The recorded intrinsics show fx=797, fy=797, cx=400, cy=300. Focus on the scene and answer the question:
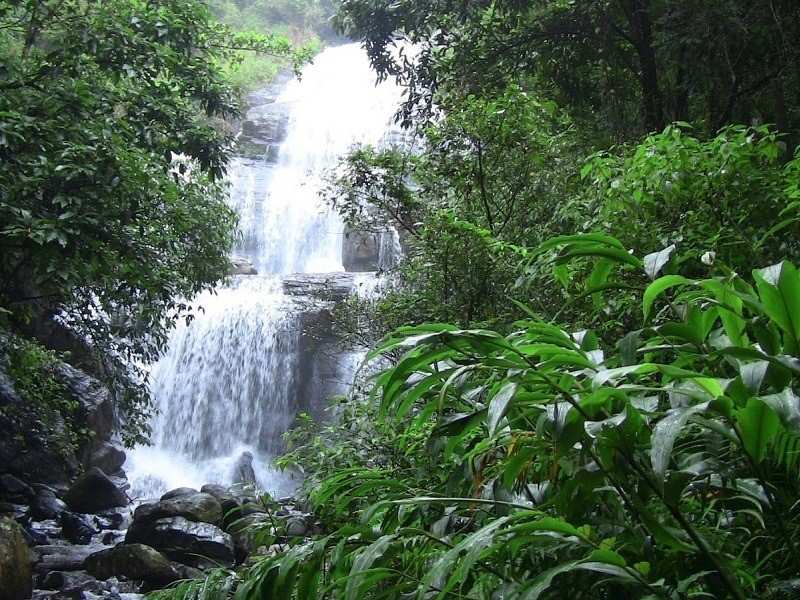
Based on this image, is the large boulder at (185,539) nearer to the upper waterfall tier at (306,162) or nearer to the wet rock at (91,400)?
the wet rock at (91,400)

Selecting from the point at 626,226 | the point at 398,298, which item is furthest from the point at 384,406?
the point at 398,298

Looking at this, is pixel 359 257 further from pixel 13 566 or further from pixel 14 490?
pixel 13 566

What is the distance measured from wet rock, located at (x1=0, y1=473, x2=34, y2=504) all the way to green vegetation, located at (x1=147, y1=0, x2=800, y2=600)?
6404 millimetres

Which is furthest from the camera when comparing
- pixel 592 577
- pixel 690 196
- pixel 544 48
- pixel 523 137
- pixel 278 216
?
pixel 278 216

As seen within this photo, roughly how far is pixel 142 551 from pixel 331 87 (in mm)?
22128

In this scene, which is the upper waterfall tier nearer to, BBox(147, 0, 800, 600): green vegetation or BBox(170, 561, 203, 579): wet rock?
BBox(147, 0, 800, 600): green vegetation

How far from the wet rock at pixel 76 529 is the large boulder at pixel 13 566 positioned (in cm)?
236

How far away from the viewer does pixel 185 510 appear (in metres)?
10.0

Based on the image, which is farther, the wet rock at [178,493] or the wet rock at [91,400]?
the wet rock at [91,400]

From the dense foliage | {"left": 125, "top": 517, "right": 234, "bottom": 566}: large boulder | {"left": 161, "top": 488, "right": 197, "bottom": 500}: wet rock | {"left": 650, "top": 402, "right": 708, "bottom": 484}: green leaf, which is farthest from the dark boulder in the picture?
{"left": 650, "top": 402, "right": 708, "bottom": 484}: green leaf

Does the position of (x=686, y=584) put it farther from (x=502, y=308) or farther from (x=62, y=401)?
(x=62, y=401)

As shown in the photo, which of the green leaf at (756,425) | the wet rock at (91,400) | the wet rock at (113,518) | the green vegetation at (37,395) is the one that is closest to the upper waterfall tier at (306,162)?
the wet rock at (91,400)

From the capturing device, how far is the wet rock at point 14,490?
11273 mm

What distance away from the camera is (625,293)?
136 inches
